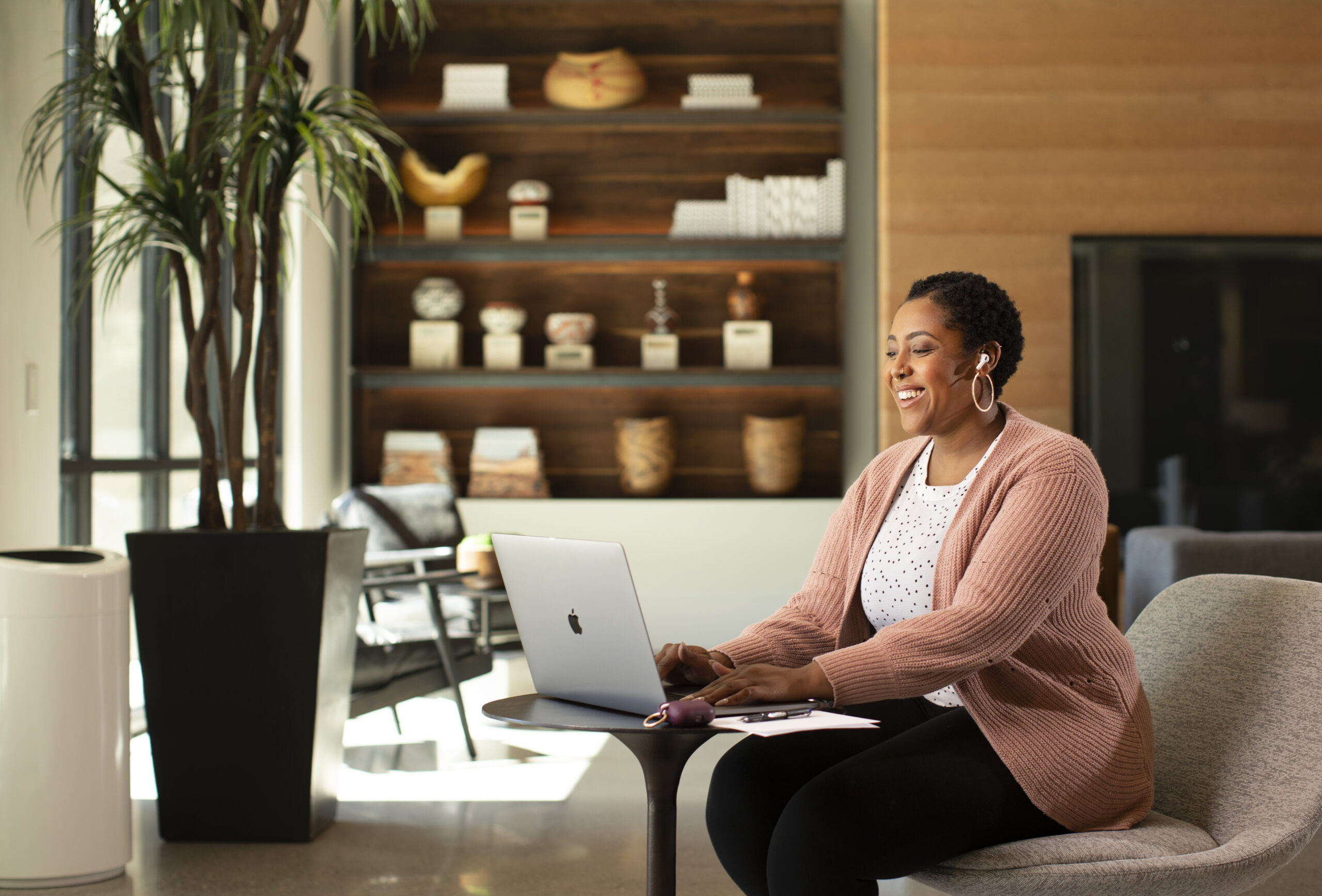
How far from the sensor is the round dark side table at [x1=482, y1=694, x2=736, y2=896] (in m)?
1.23

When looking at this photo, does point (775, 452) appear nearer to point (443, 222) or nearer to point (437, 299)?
point (437, 299)

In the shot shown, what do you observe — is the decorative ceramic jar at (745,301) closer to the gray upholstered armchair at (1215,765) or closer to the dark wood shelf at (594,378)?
the dark wood shelf at (594,378)

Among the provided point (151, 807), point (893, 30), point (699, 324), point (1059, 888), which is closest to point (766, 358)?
point (699, 324)

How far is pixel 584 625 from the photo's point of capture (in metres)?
1.33

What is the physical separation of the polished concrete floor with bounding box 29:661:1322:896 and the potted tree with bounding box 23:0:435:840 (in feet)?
0.40

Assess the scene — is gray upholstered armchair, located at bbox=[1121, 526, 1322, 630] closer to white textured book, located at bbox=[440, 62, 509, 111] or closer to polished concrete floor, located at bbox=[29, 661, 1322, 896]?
polished concrete floor, located at bbox=[29, 661, 1322, 896]

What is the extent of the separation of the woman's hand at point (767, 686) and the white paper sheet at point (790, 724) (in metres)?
0.03

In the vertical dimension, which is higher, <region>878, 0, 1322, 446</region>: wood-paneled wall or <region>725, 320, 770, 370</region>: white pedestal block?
<region>878, 0, 1322, 446</region>: wood-paneled wall

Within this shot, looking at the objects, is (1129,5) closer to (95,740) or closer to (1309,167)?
(1309,167)

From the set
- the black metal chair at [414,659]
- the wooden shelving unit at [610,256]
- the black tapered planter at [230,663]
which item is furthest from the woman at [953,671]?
the wooden shelving unit at [610,256]

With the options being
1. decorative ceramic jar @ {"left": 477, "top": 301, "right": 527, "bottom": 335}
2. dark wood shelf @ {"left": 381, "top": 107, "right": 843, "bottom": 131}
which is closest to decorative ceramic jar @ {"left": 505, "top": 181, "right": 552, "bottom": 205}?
dark wood shelf @ {"left": 381, "top": 107, "right": 843, "bottom": 131}

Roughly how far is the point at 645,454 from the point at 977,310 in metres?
3.60

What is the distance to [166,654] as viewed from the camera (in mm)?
2637

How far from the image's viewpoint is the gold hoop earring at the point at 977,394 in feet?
5.43
